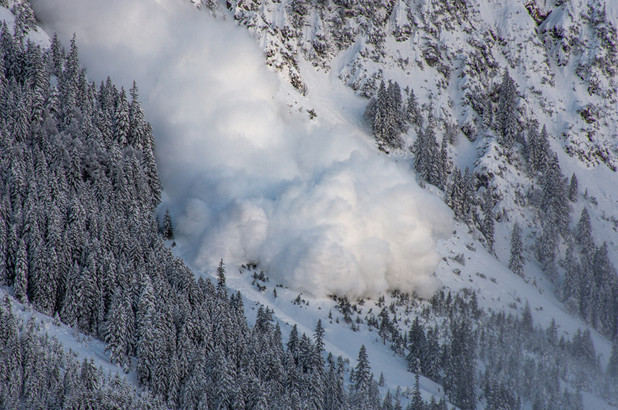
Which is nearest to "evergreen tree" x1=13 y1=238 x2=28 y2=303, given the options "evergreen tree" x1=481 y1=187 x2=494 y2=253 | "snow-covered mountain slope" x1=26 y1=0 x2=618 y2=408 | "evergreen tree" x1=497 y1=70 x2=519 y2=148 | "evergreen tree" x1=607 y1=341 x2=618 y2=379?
"snow-covered mountain slope" x1=26 y1=0 x2=618 y2=408

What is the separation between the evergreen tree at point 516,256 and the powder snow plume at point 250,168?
21.9 meters

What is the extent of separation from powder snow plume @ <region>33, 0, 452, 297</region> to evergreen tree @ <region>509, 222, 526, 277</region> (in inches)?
863

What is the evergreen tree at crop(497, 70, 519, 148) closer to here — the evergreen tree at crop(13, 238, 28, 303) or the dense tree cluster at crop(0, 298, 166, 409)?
the evergreen tree at crop(13, 238, 28, 303)

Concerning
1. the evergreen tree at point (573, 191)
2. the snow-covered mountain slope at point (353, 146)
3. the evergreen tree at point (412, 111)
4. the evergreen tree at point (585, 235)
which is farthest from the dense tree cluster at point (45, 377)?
the evergreen tree at point (573, 191)

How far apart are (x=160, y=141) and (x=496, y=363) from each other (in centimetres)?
8442

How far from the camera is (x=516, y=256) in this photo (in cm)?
15075

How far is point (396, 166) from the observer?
500ft

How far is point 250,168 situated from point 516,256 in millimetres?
72916

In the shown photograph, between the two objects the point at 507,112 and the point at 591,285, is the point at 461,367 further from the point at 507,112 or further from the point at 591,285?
the point at 507,112

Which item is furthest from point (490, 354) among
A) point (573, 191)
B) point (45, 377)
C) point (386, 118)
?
point (45, 377)

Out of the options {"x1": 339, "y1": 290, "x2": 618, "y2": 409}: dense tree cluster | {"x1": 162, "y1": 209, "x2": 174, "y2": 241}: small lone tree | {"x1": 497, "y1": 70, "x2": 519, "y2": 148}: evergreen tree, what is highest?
{"x1": 497, "y1": 70, "x2": 519, "y2": 148}: evergreen tree

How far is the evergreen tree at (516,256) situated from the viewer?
149500mm

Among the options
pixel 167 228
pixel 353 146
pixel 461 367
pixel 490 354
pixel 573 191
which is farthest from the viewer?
pixel 573 191

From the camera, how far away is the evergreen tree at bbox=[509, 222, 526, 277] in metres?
150
